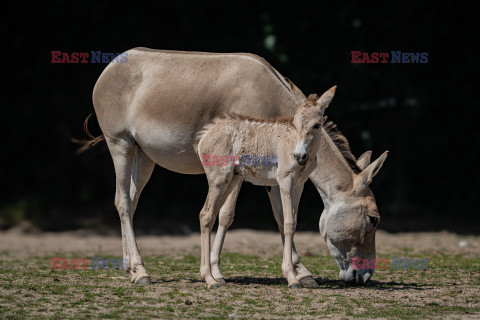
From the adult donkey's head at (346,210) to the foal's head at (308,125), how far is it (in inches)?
25.6

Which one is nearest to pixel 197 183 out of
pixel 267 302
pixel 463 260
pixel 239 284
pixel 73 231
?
pixel 73 231

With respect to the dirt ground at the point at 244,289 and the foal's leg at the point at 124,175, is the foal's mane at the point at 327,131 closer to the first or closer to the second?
the foal's leg at the point at 124,175

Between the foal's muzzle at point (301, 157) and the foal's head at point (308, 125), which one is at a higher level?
the foal's head at point (308, 125)

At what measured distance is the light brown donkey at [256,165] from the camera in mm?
7625

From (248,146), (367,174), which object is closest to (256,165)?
(248,146)

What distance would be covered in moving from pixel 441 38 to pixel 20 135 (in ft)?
32.5

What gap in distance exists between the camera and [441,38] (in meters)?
16.4

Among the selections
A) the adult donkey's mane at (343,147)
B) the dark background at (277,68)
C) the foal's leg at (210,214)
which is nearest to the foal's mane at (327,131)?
the adult donkey's mane at (343,147)

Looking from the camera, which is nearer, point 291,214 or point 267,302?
point 267,302

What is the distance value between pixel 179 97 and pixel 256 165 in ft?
4.30

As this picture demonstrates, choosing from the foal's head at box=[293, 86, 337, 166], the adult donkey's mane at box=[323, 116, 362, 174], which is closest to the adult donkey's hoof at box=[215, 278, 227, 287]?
the foal's head at box=[293, 86, 337, 166]

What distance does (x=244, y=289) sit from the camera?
7809mm

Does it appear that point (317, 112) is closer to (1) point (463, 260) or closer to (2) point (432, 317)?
(2) point (432, 317)

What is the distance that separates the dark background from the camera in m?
16.0
